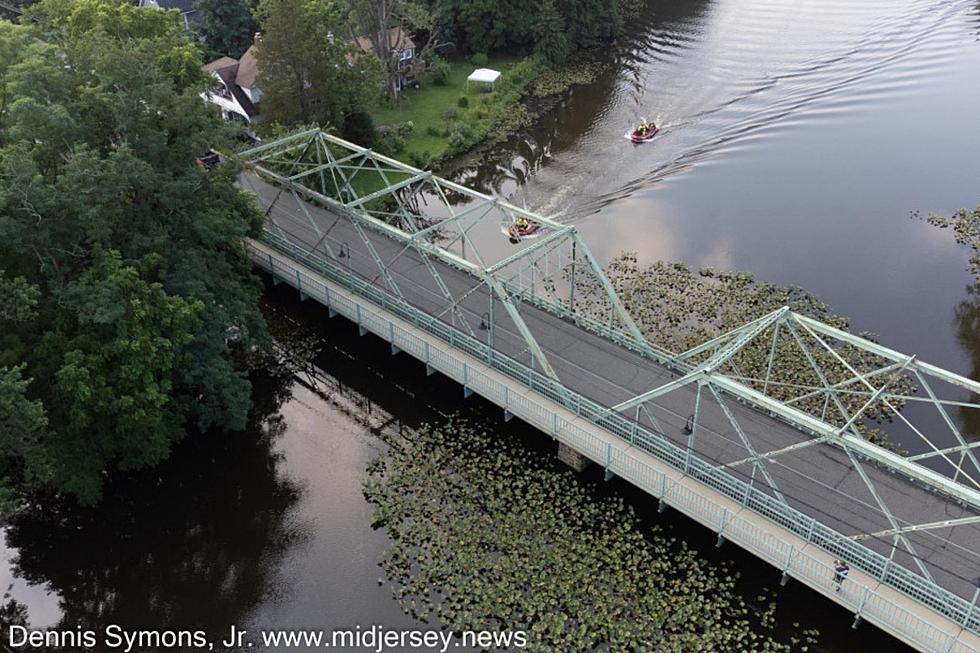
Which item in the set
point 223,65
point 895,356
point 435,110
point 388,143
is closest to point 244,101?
point 223,65

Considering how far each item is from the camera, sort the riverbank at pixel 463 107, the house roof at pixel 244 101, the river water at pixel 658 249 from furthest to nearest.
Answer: the house roof at pixel 244 101 < the riverbank at pixel 463 107 < the river water at pixel 658 249

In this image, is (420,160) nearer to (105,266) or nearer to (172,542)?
(105,266)

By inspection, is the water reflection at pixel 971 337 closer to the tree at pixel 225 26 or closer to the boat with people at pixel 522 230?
the boat with people at pixel 522 230

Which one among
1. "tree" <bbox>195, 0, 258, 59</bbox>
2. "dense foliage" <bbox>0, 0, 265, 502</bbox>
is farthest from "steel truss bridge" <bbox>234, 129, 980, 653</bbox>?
"tree" <bbox>195, 0, 258, 59</bbox>

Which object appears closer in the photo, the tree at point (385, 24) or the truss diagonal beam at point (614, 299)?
the truss diagonal beam at point (614, 299)

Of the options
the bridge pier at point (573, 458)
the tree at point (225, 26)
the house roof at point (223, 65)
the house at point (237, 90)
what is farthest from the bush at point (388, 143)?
the bridge pier at point (573, 458)
